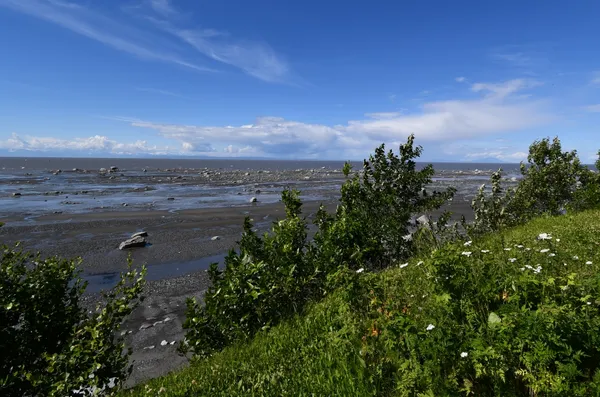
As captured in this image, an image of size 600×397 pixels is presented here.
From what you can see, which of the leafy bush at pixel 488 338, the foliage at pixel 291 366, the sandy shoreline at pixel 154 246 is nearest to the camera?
the leafy bush at pixel 488 338

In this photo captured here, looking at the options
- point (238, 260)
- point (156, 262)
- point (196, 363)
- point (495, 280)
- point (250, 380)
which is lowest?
point (156, 262)

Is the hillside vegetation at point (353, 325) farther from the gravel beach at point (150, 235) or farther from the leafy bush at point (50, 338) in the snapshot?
the gravel beach at point (150, 235)

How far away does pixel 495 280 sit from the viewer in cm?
472

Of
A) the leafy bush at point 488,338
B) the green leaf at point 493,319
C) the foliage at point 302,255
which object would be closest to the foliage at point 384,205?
the foliage at point 302,255

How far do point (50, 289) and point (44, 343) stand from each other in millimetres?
944

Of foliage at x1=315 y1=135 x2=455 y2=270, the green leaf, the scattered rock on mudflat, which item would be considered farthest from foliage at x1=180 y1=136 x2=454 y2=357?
the scattered rock on mudflat

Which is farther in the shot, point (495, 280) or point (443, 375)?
point (495, 280)

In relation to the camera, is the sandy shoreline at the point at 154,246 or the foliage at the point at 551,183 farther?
the foliage at the point at 551,183

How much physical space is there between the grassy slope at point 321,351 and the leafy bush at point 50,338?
1081mm

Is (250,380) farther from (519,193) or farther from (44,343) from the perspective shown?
(519,193)

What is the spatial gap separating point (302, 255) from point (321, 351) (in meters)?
4.26

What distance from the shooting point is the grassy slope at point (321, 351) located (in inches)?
193

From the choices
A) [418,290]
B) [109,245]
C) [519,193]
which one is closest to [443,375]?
[418,290]

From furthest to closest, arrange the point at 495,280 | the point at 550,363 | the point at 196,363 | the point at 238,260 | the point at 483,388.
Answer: the point at 238,260, the point at 196,363, the point at 495,280, the point at 483,388, the point at 550,363
